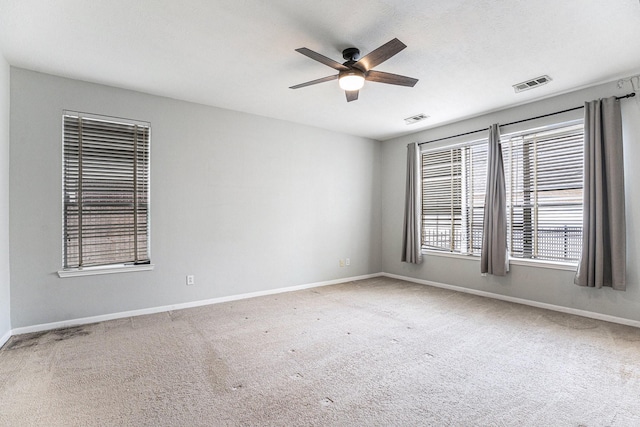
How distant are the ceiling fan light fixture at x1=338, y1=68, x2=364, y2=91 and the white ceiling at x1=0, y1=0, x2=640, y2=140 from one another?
219mm

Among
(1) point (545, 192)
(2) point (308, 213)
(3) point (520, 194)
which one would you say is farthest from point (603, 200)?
(2) point (308, 213)

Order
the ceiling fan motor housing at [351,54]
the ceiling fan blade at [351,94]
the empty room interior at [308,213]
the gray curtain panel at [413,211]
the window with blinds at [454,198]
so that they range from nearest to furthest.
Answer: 1. the empty room interior at [308,213]
2. the ceiling fan motor housing at [351,54]
3. the ceiling fan blade at [351,94]
4. the window with blinds at [454,198]
5. the gray curtain panel at [413,211]

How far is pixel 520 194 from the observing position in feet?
14.2

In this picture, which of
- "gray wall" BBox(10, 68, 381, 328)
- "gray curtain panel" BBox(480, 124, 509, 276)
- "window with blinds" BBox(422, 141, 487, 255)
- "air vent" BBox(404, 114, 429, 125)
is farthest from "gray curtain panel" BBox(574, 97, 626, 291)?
"gray wall" BBox(10, 68, 381, 328)

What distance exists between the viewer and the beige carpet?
6.26 feet

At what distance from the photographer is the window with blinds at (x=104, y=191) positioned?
3.46 meters

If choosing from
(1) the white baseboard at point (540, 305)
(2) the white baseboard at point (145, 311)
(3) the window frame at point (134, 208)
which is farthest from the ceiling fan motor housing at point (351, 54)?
(1) the white baseboard at point (540, 305)

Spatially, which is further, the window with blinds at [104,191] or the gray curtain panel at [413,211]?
the gray curtain panel at [413,211]

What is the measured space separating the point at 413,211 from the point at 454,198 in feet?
2.36

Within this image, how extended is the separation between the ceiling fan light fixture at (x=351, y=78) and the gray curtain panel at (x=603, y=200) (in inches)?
110

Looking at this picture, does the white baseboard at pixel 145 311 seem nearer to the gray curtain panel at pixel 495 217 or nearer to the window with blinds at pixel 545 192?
the gray curtain panel at pixel 495 217

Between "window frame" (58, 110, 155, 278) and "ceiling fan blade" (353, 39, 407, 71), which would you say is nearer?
"ceiling fan blade" (353, 39, 407, 71)

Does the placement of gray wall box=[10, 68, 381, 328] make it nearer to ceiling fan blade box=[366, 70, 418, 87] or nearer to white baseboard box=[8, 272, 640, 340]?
white baseboard box=[8, 272, 640, 340]

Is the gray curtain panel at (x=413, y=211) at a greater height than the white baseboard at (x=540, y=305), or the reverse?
the gray curtain panel at (x=413, y=211)
